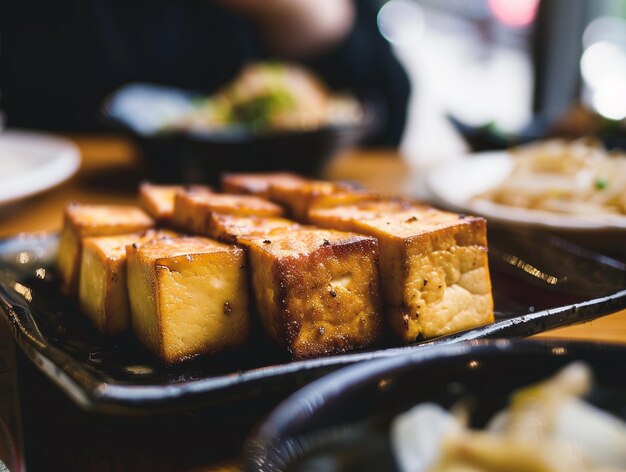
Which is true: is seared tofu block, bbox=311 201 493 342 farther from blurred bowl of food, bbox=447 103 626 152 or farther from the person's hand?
the person's hand

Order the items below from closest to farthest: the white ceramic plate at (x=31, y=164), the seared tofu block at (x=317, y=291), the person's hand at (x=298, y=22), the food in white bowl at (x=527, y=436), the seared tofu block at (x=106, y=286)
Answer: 1. the food in white bowl at (x=527, y=436)
2. the seared tofu block at (x=317, y=291)
3. the seared tofu block at (x=106, y=286)
4. the white ceramic plate at (x=31, y=164)
5. the person's hand at (x=298, y=22)

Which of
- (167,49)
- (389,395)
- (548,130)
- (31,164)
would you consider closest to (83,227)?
(389,395)

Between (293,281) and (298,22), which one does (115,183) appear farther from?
(298,22)

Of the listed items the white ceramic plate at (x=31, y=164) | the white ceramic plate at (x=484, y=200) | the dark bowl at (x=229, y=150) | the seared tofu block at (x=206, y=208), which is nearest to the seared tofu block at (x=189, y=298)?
the seared tofu block at (x=206, y=208)

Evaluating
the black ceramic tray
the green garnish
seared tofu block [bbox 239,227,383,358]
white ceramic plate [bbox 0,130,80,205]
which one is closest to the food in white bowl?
the black ceramic tray

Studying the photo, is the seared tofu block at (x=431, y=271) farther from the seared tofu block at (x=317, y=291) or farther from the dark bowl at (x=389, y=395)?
the dark bowl at (x=389, y=395)

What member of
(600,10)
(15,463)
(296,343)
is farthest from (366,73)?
(15,463)
